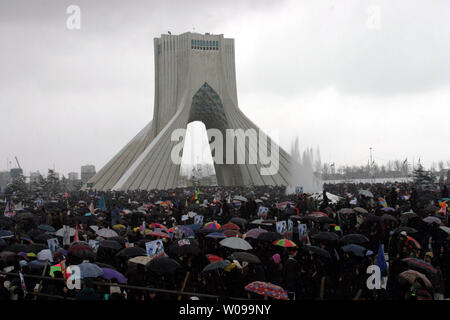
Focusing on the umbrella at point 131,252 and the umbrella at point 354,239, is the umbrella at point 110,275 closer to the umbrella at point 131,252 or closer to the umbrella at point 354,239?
the umbrella at point 131,252

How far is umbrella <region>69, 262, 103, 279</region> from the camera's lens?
532cm

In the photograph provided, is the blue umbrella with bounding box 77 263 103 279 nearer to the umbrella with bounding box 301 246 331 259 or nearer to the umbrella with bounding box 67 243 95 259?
the umbrella with bounding box 67 243 95 259

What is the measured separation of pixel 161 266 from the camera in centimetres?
565

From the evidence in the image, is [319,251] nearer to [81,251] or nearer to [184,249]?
[184,249]

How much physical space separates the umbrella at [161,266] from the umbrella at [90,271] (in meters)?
0.62

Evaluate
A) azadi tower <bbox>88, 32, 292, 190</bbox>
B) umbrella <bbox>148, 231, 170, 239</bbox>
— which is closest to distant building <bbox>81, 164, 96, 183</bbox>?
azadi tower <bbox>88, 32, 292, 190</bbox>

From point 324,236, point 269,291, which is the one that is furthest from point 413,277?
point 324,236

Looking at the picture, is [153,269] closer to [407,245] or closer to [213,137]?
[407,245]

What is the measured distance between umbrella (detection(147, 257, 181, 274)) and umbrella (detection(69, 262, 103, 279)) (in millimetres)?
624

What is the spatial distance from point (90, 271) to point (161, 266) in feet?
2.85

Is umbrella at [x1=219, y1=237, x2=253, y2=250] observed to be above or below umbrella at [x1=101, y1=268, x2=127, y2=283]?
above

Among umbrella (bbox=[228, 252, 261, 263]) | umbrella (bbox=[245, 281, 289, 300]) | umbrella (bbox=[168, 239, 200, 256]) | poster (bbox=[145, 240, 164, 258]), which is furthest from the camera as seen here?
umbrella (bbox=[168, 239, 200, 256])

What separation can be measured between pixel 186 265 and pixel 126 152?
119ft
